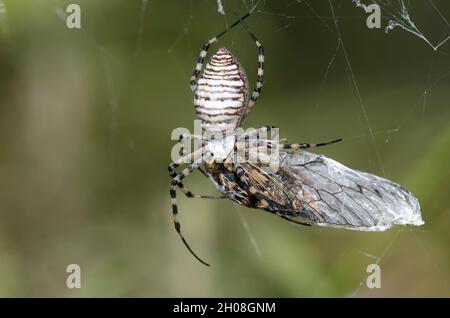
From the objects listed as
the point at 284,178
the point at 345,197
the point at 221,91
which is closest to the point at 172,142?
the point at 221,91

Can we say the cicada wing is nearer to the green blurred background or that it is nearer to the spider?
the spider

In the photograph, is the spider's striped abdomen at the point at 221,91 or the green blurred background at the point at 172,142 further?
the green blurred background at the point at 172,142

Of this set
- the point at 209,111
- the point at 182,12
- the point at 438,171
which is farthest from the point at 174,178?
the point at 438,171

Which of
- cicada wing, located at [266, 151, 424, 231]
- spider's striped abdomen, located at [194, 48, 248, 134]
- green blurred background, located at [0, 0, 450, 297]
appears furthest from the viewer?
green blurred background, located at [0, 0, 450, 297]

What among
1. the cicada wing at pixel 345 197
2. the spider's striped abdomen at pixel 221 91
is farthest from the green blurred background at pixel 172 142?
the cicada wing at pixel 345 197

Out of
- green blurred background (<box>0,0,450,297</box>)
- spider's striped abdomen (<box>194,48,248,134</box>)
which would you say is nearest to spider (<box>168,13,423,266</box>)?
spider's striped abdomen (<box>194,48,248,134</box>)

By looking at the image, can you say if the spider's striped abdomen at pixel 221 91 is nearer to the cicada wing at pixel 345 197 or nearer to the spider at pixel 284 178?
the spider at pixel 284 178

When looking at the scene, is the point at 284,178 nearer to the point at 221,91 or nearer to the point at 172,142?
the point at 221,91
